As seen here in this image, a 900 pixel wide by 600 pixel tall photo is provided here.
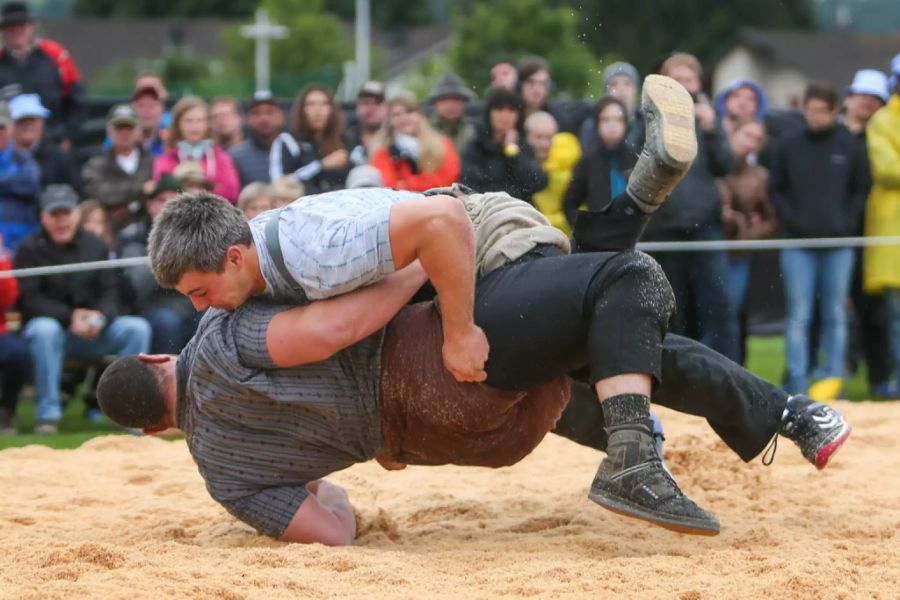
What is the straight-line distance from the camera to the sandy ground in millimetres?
4156

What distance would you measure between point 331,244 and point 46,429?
4.15m

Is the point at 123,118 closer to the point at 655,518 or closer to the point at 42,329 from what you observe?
the point at 42,329

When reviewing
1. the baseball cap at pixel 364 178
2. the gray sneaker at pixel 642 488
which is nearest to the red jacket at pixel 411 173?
the baseball cap at pixel 364 178

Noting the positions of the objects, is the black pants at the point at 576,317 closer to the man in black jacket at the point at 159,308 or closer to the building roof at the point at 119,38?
the man in black jacket at the point at 159,308

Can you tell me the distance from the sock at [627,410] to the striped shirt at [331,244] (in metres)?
0.80

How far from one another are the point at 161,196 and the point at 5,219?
3.52 ft

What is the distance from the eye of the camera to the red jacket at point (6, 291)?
8.08 meters

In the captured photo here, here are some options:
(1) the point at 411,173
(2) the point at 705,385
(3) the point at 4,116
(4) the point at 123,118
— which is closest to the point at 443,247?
(2) the point at 705,385

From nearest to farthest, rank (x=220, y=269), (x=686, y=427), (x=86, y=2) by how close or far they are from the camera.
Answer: (x=220, y=269) → (x=686, y=427) → (x=86, y=2)

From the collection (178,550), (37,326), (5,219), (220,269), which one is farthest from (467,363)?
(5,219)

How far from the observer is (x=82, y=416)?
8.84 metres

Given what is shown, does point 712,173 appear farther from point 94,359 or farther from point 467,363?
point 467,363

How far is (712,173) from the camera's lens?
8500 millimetres

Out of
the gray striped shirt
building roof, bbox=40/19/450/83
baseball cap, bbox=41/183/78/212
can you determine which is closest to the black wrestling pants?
the gray striped shirt
